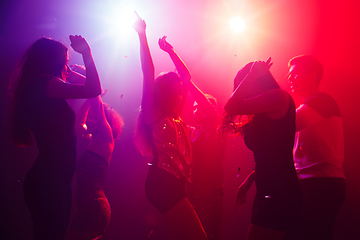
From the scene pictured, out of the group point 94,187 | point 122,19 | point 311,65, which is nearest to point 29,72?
point 94,187

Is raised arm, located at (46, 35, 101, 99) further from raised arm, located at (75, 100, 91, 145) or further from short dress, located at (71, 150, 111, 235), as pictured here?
raised arm, located at (75, 100, 91, 145)

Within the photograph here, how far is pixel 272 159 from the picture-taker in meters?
1.16

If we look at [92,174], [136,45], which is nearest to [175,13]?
[136,45]

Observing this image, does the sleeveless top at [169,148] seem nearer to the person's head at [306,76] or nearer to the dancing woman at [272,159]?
the dancing woman at [272,159]

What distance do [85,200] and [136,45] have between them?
2485 mm

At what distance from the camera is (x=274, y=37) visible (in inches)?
126

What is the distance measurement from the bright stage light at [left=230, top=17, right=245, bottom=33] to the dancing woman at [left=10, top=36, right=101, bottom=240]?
2636 millimetres

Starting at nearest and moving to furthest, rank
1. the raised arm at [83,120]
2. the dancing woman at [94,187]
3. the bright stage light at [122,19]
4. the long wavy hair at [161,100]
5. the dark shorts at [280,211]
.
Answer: the dark shorts at [280,211] → the long wavy hair at [161,100] → the dancing woman at [94,187] → the raised arm at [83,120] → the bright stage light at [122,19]

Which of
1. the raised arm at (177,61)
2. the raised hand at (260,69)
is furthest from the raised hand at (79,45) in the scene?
the raised hand at (260,69)

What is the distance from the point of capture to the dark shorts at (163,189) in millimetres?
1199

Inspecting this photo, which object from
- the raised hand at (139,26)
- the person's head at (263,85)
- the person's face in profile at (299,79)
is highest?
the raised hand at (139,26)

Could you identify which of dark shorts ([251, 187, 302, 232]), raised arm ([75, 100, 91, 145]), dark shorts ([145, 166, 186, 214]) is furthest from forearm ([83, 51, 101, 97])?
dark shorts ([251, 187, 302, 232])

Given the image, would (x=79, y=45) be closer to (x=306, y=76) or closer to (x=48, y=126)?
(x=48, y=126)

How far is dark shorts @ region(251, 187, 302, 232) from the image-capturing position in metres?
1.07
